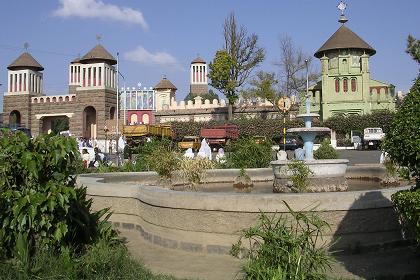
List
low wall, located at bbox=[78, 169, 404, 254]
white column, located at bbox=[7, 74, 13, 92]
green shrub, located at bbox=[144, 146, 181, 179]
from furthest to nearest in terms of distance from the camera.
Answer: white column, located at bbox=[7, 74, 13, 92] → green shrub, located at bbox=[144, 146, 181, 179] → low wall, located at bbox=[78, 169, 404, 254]

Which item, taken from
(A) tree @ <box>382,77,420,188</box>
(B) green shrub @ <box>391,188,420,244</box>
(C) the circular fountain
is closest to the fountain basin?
(C) the circular fountain

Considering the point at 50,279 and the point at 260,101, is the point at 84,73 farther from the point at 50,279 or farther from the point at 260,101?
the point at 50,279

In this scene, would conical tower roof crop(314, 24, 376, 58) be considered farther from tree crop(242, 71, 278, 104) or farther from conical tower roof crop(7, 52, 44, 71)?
conical tower roof crop(7, 52, 44, 71)

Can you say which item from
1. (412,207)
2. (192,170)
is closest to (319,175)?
(192,170)

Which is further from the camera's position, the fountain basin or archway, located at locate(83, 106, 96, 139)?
archway, located at locate(83, 106, 96, 139)

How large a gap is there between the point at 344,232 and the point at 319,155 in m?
13.4

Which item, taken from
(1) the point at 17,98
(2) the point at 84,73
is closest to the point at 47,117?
(1) the point at 17,98

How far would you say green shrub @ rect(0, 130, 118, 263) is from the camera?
5.05 m

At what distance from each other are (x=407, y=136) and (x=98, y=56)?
5880 cm

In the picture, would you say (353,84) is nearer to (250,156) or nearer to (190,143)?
(190,143)

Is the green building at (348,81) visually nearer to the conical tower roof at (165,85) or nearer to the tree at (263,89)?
the tree at (263,89)

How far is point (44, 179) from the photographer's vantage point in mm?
5398

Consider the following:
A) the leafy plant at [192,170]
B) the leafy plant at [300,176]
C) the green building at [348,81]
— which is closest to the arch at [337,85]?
the green building at [348,81]

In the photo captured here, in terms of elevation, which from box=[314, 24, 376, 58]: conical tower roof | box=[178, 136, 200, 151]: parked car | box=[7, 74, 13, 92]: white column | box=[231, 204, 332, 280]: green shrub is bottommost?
box=[231, 204, 332, 280]: green shrub
